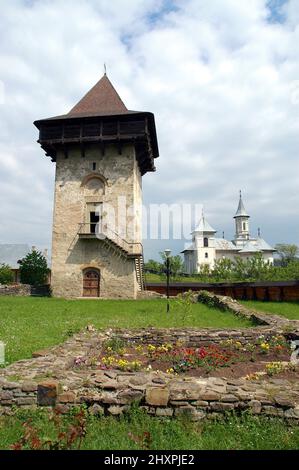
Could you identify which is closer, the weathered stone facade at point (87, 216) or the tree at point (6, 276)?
the weathered stone facade at point (87, 216)

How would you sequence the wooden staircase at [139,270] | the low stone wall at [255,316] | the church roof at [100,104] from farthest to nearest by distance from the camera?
the church roof at [100,104] < the wooden staircase at [139,270] < the low stone wall at [255,316]

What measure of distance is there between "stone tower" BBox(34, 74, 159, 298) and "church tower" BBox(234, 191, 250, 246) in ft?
184

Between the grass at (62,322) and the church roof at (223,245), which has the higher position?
the church roof at (223,245)

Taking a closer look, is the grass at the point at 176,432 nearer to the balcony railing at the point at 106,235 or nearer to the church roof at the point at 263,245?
the balcony railing at the point at 106,235

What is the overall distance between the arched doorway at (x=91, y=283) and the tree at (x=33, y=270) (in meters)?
8.03

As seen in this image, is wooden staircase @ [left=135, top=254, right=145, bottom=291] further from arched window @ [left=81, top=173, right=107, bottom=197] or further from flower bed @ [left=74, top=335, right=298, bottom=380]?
flower bed @ [left=74, top=335, right=298, bottom=380]

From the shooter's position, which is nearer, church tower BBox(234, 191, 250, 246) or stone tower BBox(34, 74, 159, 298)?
stone tower BBox(34, 74, 159, 298)

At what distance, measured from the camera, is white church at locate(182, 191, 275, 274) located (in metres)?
66.5

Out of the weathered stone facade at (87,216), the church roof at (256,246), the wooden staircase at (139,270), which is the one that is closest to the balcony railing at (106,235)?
the weathered stone facade at (87,216)

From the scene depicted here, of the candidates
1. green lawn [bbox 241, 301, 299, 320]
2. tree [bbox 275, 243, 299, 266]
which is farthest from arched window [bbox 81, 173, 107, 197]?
tree [bbox 275, 243, 299, 266]

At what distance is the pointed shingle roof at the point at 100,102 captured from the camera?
2358 centimetres

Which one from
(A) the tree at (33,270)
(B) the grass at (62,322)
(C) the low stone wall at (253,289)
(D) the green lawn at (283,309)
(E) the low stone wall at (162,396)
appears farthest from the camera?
(A) the tree at (33,270)

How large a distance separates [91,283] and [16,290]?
17.3 ft
